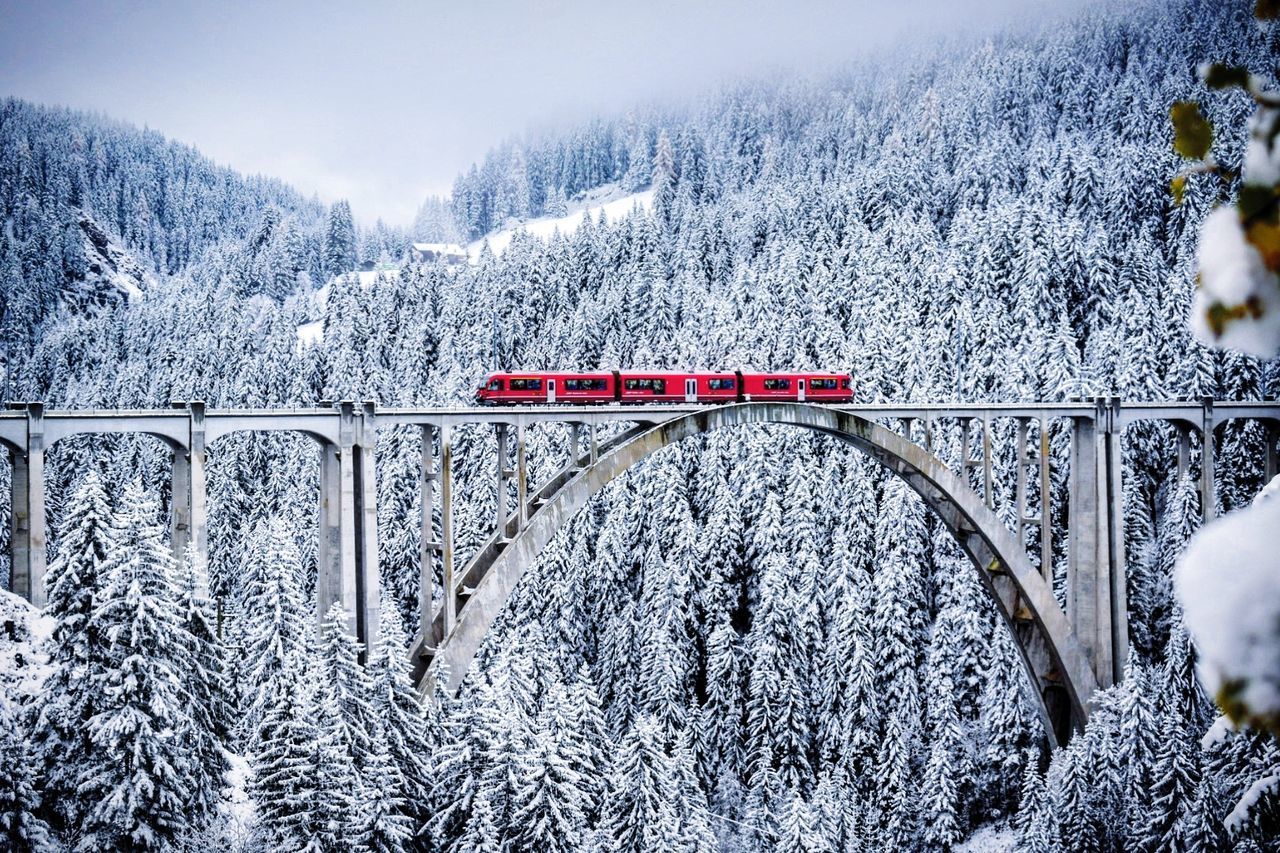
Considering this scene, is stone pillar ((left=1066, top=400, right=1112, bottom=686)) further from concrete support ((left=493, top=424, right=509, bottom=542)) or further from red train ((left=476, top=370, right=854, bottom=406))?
concrete support ((left=493, top=424, right=509, bottom=542))

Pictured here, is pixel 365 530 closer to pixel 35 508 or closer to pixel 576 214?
pixel 35 508

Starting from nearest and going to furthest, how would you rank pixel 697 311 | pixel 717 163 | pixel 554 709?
1. pixel 554 709
2. pixel 697 311
3. pixel 717 163

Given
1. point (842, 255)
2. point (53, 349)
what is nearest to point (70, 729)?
point (842, 255)

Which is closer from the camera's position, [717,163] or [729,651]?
[729,651]

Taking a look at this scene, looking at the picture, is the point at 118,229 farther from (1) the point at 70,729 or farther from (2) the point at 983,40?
(1) the point at 70,729

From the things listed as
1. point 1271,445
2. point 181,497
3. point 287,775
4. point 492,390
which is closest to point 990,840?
point 1271,445

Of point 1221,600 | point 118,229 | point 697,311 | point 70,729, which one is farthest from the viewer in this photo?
point 118,229

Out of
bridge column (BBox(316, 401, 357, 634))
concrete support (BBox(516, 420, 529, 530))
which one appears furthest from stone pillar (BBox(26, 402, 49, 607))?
concrete support (BBox(516, 420, 529, 530))
